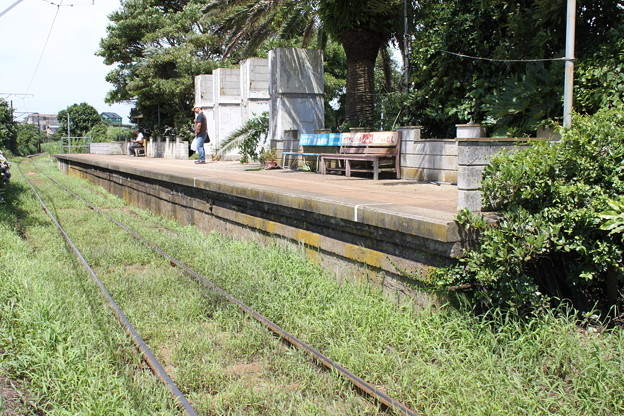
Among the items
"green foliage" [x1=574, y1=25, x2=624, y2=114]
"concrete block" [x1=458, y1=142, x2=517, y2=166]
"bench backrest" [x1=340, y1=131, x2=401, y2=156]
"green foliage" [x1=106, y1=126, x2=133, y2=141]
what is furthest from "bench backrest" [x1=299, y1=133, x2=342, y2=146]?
"green foliage" [x1=106, y1=126, x2=133, y2=141]

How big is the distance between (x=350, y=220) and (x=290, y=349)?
5.56ft

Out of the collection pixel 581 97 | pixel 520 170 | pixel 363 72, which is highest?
pixel 363 72

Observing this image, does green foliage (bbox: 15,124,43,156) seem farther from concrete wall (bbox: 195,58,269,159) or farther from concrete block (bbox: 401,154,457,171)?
concrete block (bbox: 401,154,457,171)

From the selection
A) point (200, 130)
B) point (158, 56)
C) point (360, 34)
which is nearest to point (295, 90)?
point (360, 34)

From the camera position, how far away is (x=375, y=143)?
1143 centimetres

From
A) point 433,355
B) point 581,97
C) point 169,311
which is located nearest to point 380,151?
point 581,97

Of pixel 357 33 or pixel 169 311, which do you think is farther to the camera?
pixel 357 33

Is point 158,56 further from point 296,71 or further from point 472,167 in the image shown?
point 472,167

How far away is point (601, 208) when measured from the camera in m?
4.56

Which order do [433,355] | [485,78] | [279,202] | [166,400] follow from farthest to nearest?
[485,78] → [279,202] → [433,355] → [166,400]

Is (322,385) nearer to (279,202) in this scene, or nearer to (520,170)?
(520,170)

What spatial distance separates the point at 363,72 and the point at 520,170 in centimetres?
993

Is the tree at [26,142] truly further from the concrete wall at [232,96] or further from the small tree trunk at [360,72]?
the small tree trunk at [360,72]

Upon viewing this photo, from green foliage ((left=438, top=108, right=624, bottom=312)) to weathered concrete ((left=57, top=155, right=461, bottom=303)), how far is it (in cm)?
38
